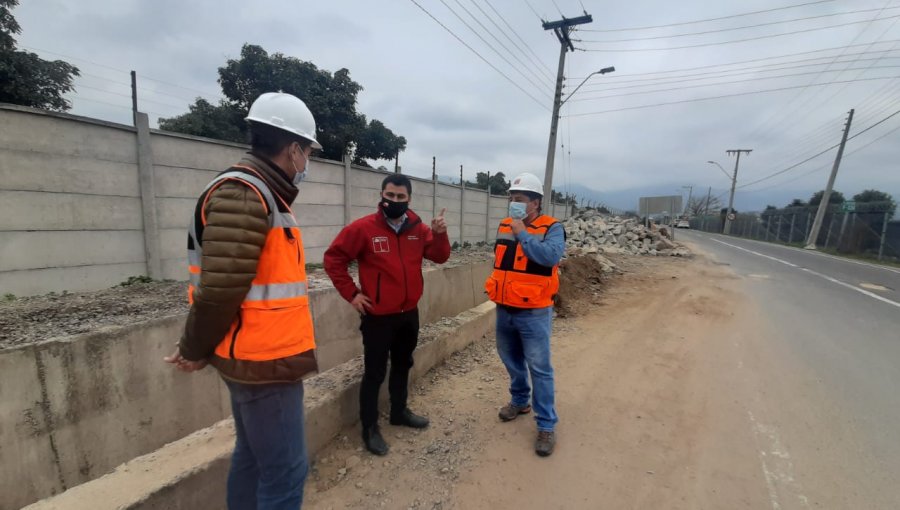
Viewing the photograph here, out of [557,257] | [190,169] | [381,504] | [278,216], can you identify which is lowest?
[381,504]

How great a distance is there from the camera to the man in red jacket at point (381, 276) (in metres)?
2.71

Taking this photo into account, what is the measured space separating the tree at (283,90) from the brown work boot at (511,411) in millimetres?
16716

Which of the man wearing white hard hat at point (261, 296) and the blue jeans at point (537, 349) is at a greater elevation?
the man wearing white hard hat at point (261, 296)

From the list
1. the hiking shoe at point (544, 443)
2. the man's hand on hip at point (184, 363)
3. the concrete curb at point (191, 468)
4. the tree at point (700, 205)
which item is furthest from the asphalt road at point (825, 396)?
the tree at point (700, 205)

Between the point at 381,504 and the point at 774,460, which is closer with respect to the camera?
the point at 381,504

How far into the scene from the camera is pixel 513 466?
2.72 meters

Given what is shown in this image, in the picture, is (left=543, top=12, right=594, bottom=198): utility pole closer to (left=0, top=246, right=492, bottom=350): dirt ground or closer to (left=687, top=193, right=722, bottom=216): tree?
(left=0, top=246, right=492, bottom=350): dirt ground

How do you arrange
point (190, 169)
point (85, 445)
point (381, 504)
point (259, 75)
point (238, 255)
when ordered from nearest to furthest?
1. point (238, 255)
2. point (381, 504)
3. point (85, 445)
4. point (190, 169)
5. point (259, 75)

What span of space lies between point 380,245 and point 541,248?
1092 millimetres

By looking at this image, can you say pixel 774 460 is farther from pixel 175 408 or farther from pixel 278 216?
pixel 175 408

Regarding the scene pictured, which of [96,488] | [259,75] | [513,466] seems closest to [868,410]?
[513,466]

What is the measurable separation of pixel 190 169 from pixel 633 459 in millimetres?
5965

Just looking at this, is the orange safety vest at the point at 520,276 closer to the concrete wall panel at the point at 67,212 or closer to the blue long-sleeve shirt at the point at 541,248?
the blue long-sleeve shirt at the point at 541,248

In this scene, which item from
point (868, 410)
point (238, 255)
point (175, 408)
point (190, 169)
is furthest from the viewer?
point (190, 169)
